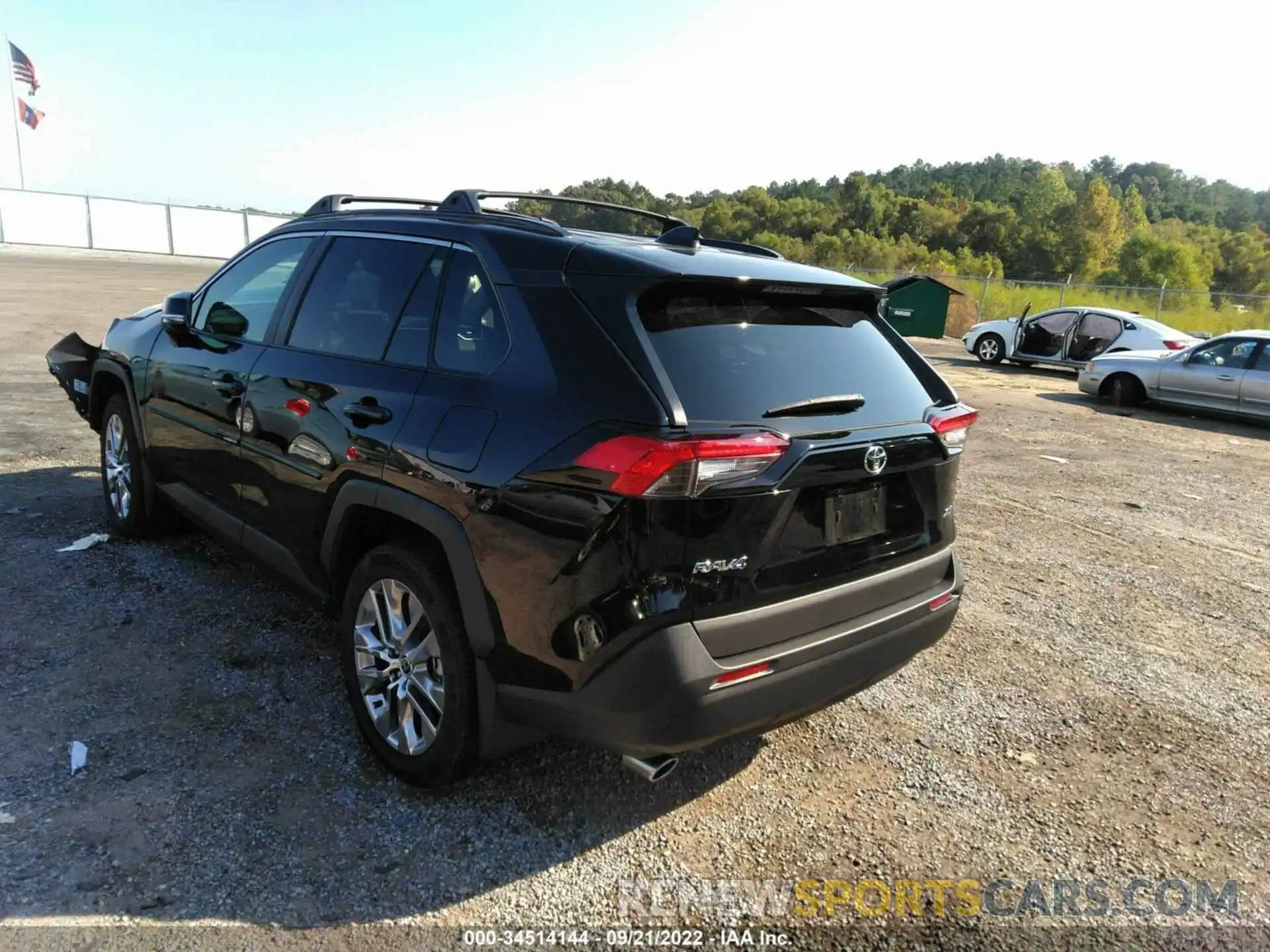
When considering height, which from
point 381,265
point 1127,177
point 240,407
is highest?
point 1127,177

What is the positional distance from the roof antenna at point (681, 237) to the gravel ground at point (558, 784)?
1.90 metres

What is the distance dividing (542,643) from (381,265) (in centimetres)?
173

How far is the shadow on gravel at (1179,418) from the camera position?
1198 cm

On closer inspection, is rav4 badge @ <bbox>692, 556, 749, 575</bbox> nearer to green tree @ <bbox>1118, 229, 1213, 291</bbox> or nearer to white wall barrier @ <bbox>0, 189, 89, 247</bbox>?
white wall barrier @ <bbox>0, 189, 89, 247</bbox>

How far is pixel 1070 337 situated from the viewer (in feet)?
58.3

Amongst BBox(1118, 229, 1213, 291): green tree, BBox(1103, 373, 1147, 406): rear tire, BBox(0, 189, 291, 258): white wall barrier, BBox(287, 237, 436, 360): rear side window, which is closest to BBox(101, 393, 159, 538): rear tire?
BBox(287, 237, 436, 360): rear side window

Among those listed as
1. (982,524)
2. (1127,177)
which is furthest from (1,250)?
(1127,177)

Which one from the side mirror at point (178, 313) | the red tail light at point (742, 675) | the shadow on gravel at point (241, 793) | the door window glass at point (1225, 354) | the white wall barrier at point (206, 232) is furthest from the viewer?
the white wall barrier at point (206, 232)

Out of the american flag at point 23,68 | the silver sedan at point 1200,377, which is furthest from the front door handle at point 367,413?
the american flag at point 23,68

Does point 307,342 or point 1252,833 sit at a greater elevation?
point 307,342

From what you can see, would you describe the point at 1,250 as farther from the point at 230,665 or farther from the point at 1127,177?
the point at 1127,177

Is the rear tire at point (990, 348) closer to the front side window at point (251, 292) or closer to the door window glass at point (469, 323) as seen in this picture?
the front side window at point (251, 292)

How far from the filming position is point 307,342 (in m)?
3.47

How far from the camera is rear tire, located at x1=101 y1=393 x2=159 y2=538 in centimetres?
484
